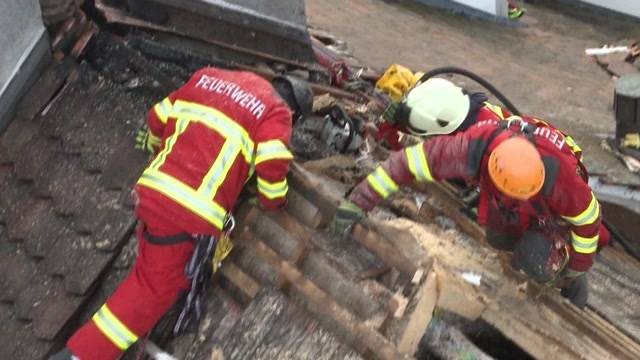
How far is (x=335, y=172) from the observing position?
4227 millimetres

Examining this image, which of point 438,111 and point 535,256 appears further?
point 438,111

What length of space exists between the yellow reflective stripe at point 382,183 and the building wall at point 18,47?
1941mm

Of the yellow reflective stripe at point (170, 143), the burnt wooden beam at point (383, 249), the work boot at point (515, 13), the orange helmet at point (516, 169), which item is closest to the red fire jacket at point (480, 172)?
the orange helmet at point (516, 169)

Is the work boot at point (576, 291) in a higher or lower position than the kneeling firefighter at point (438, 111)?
lower

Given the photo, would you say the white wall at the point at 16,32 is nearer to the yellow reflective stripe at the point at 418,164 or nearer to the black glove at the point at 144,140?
the black glove at the point at 144,140

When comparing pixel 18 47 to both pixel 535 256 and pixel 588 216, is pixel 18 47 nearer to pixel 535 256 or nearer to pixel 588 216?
pixel 535 256

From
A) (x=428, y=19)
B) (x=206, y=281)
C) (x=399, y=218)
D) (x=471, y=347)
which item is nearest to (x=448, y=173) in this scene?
(x=399, y=218)

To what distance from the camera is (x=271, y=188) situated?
3.29m

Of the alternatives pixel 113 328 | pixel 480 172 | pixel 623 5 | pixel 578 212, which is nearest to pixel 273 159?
pixel 113 328

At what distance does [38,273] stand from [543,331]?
2.46 metres

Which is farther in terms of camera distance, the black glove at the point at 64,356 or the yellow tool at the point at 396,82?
the yellow tool at the point at 396,82

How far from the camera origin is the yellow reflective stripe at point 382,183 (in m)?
3.75

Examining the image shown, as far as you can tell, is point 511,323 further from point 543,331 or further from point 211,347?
point 211,347

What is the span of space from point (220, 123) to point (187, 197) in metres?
0.38
